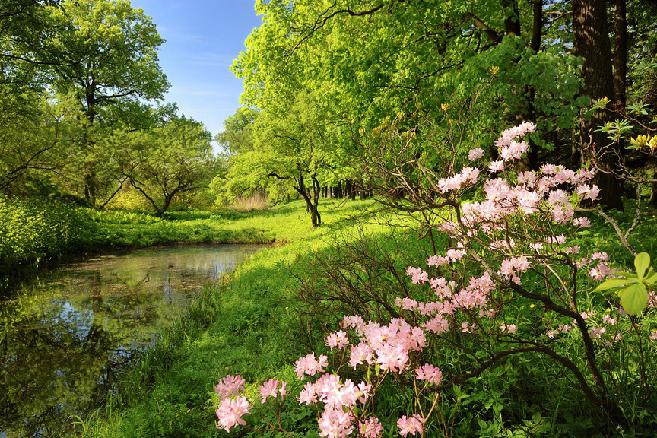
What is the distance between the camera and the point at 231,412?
6.32 ft

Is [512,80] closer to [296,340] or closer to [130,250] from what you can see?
[296,340]

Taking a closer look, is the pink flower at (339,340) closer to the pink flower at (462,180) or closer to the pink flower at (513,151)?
the pink flower at (462,180)

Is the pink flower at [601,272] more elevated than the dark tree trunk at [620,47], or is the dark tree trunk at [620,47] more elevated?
the dark tree trunk at [620,47]

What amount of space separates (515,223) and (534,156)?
7491 millimetres

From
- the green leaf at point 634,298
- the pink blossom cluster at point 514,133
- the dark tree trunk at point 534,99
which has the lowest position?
the green leaf at point 634,298

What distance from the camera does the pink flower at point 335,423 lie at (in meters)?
1.75

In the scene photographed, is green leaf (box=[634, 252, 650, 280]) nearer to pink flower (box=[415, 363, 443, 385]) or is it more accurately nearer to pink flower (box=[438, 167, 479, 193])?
pink flower (box=[415, 363, 443, 385])

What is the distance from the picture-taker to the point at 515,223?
9.46ft

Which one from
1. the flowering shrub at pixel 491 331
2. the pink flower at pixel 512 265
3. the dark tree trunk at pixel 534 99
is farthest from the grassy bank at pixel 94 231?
the pink flower at pixel 512 265

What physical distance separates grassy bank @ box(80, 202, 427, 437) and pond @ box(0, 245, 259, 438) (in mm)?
717

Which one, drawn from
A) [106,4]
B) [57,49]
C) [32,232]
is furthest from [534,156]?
[106,4]

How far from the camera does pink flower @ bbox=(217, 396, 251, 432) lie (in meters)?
1.89

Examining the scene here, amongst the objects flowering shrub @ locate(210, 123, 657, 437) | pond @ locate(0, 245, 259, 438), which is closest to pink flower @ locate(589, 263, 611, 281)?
flowering shrub @ locate(210, 123, 657, 437)

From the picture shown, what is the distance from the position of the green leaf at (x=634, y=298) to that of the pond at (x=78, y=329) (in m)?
6.50
